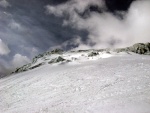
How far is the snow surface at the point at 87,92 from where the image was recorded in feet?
55.7

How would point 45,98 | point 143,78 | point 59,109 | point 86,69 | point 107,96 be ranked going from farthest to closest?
1. point 86,69
2. point 143,78
3. point 45,98
4. point 107,96
5. point 59,109

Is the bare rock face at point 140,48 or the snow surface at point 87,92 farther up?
the bare rock face at point 140,48

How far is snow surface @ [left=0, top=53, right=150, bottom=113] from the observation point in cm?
1698

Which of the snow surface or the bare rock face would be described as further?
the bare rock face

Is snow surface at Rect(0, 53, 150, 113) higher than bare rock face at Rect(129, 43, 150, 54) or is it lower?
lower

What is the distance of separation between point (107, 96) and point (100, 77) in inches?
281

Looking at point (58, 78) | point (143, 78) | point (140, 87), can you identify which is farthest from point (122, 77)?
point (58, 78)

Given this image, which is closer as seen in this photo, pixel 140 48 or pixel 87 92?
pixel 87 92

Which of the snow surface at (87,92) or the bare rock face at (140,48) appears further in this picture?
the bare rock face at (140,48)

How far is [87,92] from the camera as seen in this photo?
21.2 meters

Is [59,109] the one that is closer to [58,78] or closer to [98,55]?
[58,78]

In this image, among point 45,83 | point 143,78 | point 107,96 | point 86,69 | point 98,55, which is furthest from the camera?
point 98,55

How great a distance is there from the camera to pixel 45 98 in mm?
21766

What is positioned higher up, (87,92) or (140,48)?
(140,48)
